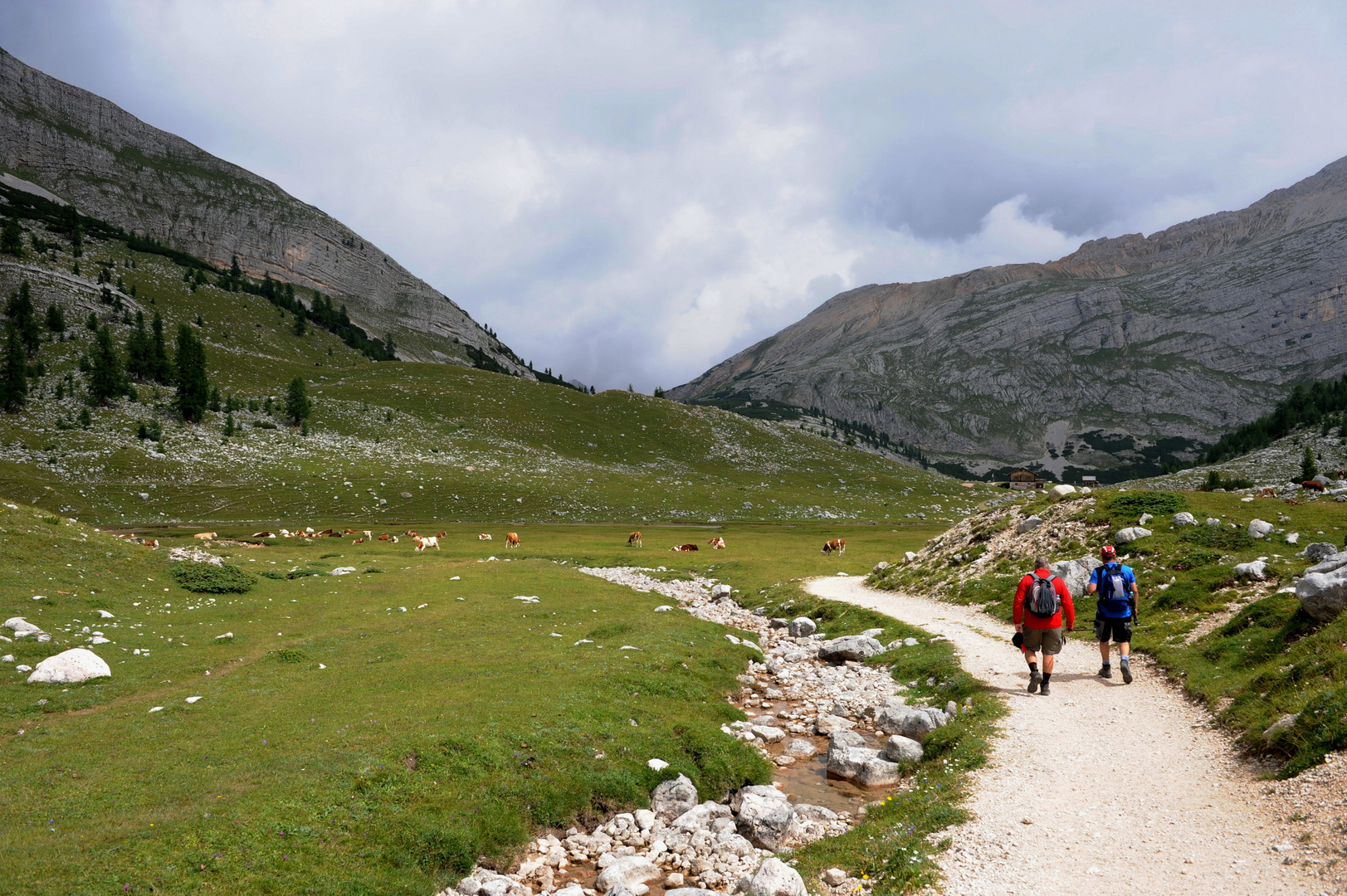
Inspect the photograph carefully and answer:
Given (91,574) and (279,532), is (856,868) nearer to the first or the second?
(91,574)

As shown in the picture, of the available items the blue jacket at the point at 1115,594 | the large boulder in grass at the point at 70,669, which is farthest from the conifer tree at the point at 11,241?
the blue jacket at the point at 1115,594

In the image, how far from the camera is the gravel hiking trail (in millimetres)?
8695

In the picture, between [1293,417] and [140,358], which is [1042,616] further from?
[1293,417]

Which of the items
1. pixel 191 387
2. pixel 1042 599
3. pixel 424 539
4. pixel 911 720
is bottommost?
→ pixel 911 720

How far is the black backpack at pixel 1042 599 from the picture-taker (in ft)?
57.0

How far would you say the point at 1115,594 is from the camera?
57.9 feet

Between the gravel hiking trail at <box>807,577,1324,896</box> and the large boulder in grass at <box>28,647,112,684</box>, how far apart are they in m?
21.4

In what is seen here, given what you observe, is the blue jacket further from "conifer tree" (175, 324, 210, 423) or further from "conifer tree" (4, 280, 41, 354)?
"conifer tree" (4, 280, 41, 354)

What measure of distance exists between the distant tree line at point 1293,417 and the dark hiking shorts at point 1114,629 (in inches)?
8322

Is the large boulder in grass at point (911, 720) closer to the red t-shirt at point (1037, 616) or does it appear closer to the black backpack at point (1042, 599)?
the red t-shirt at point (1037, 616)

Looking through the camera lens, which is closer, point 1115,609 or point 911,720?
point 911,720

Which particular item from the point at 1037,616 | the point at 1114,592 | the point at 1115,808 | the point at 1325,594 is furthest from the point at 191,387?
the point at 1325,594

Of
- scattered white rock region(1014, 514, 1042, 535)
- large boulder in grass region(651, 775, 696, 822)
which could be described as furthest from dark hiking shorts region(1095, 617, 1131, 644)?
scattered white rock region(1014, 514, 1042, 535)

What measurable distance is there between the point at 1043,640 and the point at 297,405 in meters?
139
